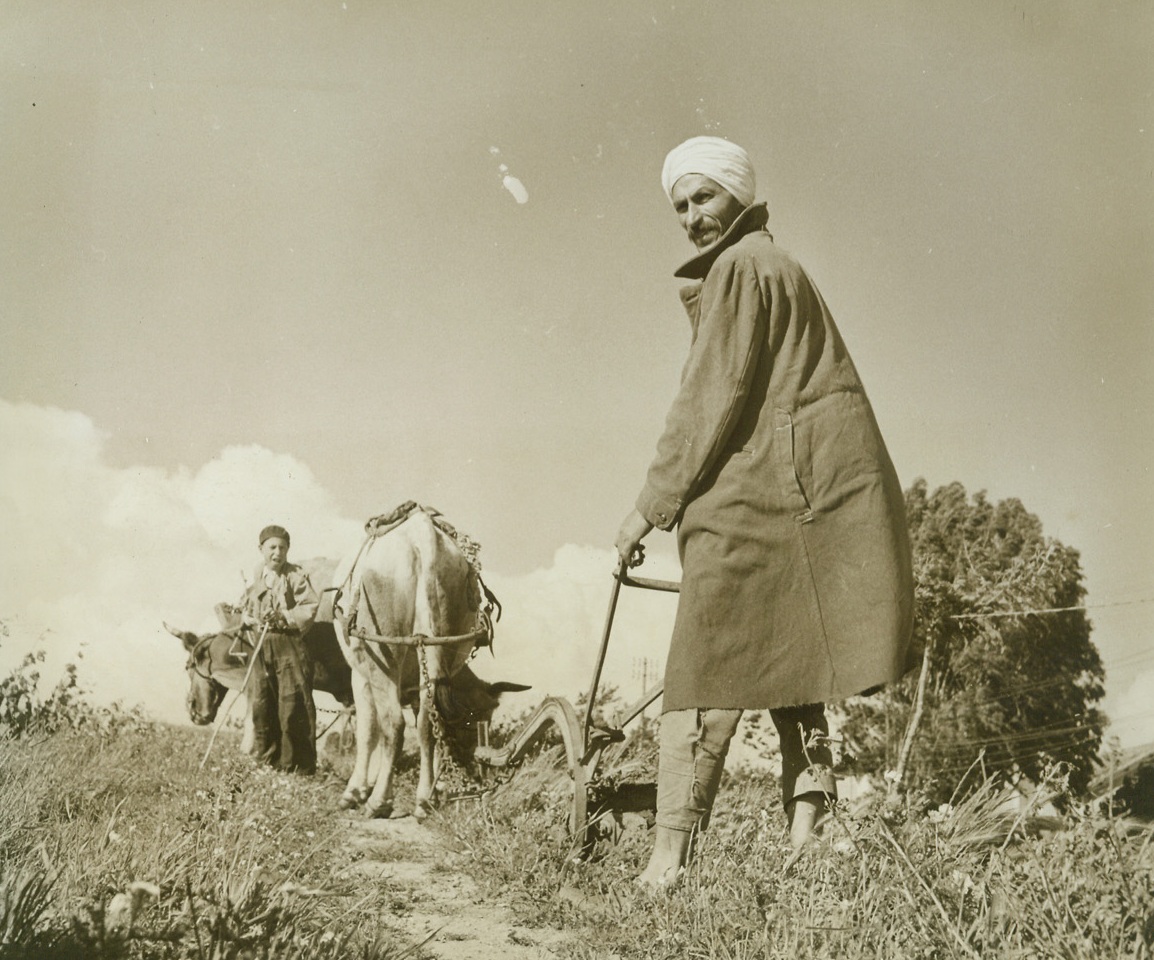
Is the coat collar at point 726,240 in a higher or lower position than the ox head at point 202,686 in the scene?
higher

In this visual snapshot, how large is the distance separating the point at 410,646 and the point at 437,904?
1.55 metres

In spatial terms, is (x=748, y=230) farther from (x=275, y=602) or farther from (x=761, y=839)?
(x=275, y=602)

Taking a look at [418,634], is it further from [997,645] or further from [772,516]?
[997,645]

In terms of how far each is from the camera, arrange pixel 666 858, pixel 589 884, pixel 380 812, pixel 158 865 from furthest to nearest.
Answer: pixel 380 812, pixel 589 884, pixel 666 858, pixel 158 865

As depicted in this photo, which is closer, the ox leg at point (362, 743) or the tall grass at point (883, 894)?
the tall grass at point (883, 894)

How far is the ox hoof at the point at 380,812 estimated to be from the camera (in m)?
3.79

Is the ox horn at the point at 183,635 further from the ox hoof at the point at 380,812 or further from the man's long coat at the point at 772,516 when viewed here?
the man's long coat at the point at 772,516

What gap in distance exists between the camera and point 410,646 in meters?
4.06

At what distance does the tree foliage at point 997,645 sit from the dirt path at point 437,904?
107 inches

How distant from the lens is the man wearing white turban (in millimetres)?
2512

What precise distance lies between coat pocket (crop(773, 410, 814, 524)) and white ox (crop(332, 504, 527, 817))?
1794 mm

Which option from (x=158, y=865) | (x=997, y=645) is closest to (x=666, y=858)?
(x=158, y=865)

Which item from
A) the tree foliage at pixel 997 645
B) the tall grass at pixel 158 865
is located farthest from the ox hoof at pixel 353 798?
the tree foliage at pixel 997 645

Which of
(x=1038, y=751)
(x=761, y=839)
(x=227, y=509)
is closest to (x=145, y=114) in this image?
(x=227, y=509)
